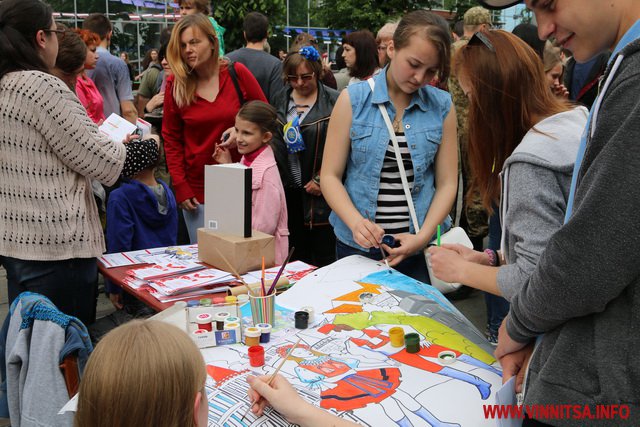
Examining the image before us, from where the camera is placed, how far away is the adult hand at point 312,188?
3.71 metres

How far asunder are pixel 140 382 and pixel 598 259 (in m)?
0.82

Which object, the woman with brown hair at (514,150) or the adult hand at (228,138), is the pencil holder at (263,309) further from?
the adult hand at (228,138)

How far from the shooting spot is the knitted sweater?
87.7 inches

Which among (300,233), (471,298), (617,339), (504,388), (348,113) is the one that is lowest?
(471,298)

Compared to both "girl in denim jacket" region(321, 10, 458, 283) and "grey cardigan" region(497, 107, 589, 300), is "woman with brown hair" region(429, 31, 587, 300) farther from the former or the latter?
"girl in denim jacket" region(321, 10, 458, 283)

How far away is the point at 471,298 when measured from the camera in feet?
15.0

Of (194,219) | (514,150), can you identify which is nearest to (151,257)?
(194,219)

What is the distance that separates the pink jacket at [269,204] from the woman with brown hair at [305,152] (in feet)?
1.73

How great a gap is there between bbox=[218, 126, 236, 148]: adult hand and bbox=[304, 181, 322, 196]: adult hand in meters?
0.56

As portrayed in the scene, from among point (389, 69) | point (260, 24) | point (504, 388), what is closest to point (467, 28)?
point (260, 24)

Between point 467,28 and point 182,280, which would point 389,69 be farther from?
point 467,28

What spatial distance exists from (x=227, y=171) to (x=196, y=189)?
1028 mm

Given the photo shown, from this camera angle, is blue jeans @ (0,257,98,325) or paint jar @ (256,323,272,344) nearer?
paint jar @ (256,323,272,344)

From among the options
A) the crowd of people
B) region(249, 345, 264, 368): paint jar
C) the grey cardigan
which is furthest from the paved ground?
the grey cardigan
